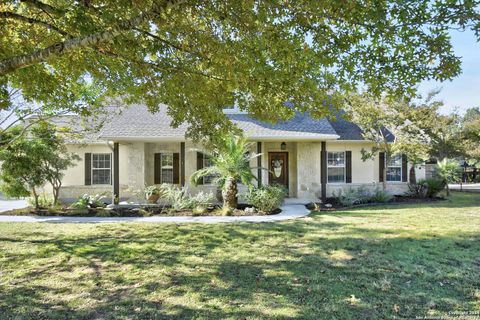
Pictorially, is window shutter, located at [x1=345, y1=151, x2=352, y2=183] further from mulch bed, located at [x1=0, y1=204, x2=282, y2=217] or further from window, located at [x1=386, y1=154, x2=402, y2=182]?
mulch bed, located at [x1=0, y1=204, x2=282, y2=217]

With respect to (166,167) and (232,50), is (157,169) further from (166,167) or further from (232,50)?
(232,50)

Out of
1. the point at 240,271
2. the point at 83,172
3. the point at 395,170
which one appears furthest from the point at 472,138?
the point at 83,172

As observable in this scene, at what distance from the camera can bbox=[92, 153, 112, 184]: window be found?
16688 millimetres

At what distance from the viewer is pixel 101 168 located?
55.1 feet

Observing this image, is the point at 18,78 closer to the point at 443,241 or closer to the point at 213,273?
the point at 213,273

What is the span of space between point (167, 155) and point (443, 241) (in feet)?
41.0

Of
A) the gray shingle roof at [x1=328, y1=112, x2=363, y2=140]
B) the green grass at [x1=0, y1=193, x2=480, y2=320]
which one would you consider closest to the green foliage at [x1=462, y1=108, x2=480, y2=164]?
the gray shingle roof at [x1=328, y1=112, x2=363, y2=140]

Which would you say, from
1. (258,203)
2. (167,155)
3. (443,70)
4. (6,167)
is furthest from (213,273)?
(167,155)

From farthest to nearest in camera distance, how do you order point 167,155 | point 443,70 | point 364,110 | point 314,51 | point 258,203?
point 167,155 < point 364,110 < point 258,203 < point 314,51 < point 443,70

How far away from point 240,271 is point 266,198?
6306 mm

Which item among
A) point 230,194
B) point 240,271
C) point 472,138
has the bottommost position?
point 240,271

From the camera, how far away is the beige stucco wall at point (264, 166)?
49.9 feet

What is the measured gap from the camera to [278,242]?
7430mm

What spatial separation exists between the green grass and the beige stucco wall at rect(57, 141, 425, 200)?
6163 mm
